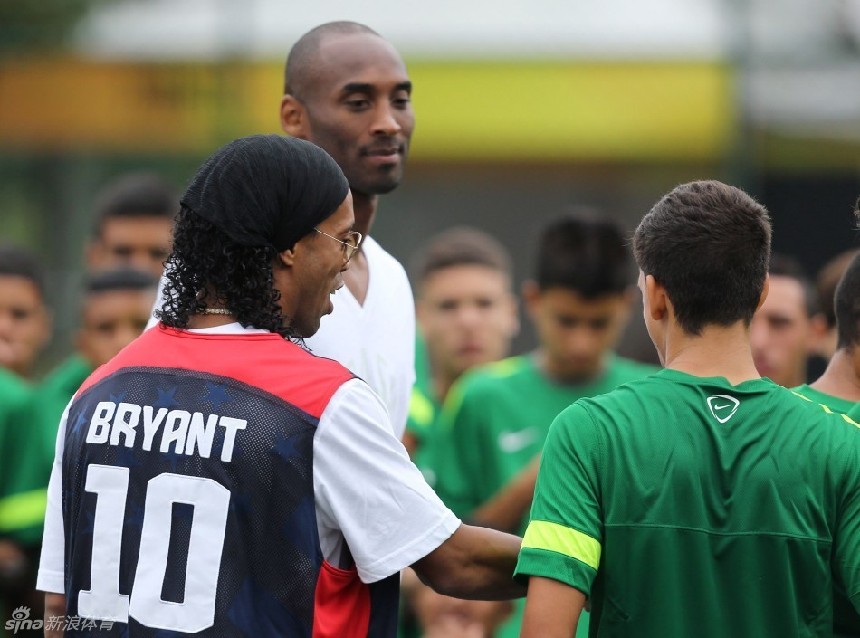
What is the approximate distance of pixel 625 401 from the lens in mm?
2959

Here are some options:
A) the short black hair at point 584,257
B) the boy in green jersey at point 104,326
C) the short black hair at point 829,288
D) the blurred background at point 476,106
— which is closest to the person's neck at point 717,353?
the short black hair at point 829,288

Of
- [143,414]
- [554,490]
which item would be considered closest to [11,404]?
[143,414]

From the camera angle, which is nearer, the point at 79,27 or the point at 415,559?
the point at 415,559

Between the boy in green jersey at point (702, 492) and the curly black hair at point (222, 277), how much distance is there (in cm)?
68

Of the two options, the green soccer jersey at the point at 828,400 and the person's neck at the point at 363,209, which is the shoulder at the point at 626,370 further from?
the green soccer jersey at the point at 828,400

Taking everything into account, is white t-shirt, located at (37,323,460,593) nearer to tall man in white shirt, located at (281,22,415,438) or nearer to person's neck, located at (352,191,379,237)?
tall man in white shirt, located at (281,22,415,438)

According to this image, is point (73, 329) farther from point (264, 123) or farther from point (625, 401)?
point (625, 401)

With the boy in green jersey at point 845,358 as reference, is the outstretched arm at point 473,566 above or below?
below

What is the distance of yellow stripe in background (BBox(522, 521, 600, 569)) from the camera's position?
2877 mm

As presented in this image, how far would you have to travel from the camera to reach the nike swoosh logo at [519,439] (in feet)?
19.0

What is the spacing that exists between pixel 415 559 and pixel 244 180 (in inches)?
34.8

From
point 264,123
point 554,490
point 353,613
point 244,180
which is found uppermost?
point 264,123

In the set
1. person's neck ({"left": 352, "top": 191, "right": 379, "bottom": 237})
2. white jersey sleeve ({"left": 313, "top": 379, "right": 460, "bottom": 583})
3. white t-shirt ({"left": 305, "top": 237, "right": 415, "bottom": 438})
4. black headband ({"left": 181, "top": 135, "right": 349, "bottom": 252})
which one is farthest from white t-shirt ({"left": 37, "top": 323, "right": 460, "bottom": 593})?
person's neck ({"left": 352, "top": 191, "right": 379, "bottom": 237})

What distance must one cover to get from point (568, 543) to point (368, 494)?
1.40 ft
